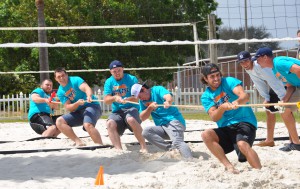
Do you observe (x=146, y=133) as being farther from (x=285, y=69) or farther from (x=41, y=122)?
(x=41, y=122)

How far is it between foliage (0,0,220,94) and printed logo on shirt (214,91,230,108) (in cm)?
1478

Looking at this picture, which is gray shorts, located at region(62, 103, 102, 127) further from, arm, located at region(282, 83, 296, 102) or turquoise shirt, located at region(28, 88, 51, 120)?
arm, located at region(282, 83, 296, 102)

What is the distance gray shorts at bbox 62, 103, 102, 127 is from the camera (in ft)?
23.7

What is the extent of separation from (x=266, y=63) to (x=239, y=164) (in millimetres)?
1063

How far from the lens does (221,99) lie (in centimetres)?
535

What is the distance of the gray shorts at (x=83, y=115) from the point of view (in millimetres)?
7238

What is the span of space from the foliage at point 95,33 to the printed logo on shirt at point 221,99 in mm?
14781

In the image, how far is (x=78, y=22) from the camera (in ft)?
70.4

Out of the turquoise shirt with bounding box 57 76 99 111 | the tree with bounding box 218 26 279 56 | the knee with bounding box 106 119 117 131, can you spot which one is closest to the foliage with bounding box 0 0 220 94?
the tree with bounding box 218 26 279 56

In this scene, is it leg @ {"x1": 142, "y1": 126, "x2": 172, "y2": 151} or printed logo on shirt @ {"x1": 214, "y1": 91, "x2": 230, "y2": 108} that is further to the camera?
leg @ {"x1": 142, "y1": 126, "x2": 172, "y2": 151}

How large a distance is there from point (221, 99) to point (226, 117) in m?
0.17

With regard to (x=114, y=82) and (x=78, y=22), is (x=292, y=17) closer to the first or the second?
(x=114, y=82)

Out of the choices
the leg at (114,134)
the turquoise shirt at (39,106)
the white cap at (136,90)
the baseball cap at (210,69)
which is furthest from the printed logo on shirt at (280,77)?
the turquoise shirt at (39,106)

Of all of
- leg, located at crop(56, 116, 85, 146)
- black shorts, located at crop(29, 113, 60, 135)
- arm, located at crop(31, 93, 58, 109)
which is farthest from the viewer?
black shorts, located at crop(29, 113, 60, 135)
